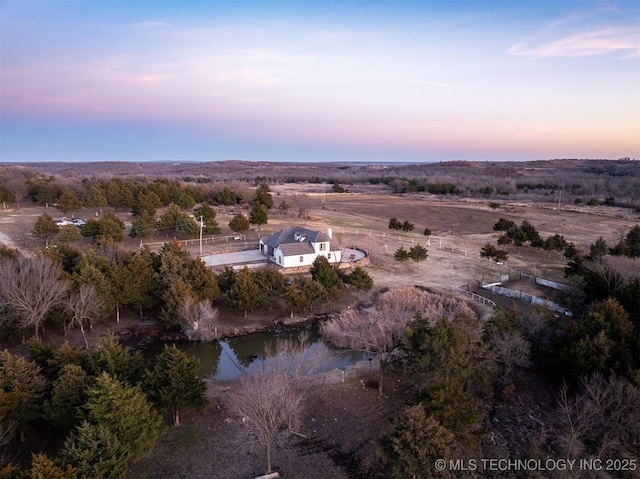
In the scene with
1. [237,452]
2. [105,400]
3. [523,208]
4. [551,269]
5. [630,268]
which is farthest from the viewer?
[523,208]

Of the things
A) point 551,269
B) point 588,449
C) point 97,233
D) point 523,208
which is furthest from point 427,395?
point 523,208

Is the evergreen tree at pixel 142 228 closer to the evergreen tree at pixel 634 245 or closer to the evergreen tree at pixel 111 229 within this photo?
the evergreen tree at pixel 111 229

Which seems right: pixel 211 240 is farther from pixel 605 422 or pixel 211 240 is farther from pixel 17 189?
pixel 605 422

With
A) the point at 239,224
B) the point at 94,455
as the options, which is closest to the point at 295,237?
the point at 239,224

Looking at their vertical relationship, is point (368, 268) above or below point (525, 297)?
above

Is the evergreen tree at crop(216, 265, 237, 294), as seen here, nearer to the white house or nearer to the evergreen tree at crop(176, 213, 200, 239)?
the white house

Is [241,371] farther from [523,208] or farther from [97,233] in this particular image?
[523,208]

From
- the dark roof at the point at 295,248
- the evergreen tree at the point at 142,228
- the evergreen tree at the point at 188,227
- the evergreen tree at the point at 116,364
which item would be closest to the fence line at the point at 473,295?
the dark roof at the point at 295,248
